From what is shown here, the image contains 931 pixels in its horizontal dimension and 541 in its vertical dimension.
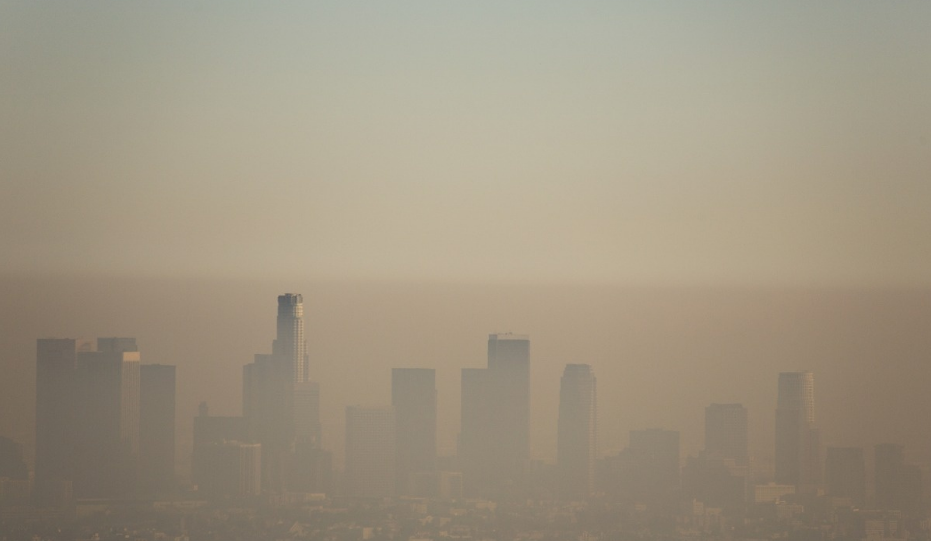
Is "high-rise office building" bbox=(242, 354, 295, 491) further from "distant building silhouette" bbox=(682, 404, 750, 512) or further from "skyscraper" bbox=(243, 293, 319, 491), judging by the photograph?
"distant building silhouette" bbox=(682, 404, 750, 512)

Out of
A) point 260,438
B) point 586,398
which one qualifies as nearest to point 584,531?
point 586,398

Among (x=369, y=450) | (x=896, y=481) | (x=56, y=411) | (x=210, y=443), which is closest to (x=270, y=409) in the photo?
(x=210, y=443)

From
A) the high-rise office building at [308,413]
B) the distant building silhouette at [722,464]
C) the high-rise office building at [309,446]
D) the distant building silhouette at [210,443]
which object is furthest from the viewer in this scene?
the high-rise office building at [308,413]

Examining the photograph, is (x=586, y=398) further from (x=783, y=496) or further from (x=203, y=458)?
(x=203, y=458)

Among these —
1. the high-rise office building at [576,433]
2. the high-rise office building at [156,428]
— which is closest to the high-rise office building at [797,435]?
the high-rise office building at [576,433]

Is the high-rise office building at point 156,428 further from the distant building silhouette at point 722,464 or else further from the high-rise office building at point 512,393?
the distant building silhouette at point 722,464

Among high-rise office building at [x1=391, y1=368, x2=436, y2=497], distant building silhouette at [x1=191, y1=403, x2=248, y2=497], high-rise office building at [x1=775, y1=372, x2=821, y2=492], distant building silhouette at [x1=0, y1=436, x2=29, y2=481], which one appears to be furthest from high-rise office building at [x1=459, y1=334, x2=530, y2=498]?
distant building silhouette at [x1=0, y1=436, x2=29, y2=481]

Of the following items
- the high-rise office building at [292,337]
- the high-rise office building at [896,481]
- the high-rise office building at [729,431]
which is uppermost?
the high-rise office building at [292,337]
